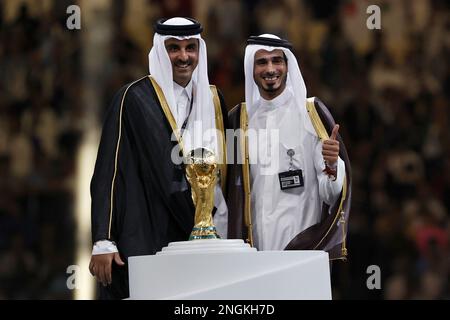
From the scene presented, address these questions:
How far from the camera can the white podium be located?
3742mm

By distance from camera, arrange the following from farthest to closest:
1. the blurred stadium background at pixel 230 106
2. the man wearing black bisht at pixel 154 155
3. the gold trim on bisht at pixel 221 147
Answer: the blurred stadium background at pixel 230 106 < the gold trim on bisht at pixel 221 147 < the man wearing black bisht at pixel 154 155

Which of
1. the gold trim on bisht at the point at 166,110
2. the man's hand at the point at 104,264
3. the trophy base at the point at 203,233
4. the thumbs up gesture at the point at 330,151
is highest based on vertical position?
the gold trim on bisht at the point at 166,110

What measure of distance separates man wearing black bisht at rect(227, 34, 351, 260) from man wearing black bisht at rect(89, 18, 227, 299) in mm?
94

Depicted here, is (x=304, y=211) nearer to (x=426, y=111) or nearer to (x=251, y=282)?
(x=251, y=282)

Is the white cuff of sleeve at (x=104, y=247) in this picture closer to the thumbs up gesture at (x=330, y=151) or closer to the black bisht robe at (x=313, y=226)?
the black bisht robe at (x=313, y=226)

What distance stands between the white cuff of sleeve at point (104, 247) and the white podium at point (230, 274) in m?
0.44

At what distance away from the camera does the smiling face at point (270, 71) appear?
454 cm

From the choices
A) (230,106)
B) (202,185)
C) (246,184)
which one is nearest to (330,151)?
(246,184)

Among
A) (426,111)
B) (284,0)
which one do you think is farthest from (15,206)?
(426,111)

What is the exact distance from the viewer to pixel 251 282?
3.74 meters

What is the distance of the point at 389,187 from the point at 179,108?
319cm

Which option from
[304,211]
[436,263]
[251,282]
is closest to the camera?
[251,282]

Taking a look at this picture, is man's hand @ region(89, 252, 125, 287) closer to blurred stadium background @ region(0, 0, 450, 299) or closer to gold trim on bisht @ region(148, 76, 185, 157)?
gold trim on bisht @ region(148, 76, 185, 157)

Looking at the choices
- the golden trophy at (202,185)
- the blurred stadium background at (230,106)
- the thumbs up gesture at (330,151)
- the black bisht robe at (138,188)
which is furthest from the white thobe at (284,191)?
the blurred stadium background at (230,106)
